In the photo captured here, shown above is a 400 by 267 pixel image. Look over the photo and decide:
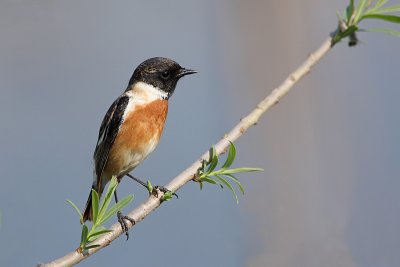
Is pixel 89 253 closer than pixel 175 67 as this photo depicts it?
Yes

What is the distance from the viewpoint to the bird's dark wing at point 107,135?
6.82 ft

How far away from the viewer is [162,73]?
220 cm

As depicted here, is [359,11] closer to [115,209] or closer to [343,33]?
[343,33]

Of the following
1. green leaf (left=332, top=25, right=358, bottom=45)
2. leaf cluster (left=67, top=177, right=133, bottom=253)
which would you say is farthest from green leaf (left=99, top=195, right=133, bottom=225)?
green leaf (left=332, top=25, right=358, bottom=45)

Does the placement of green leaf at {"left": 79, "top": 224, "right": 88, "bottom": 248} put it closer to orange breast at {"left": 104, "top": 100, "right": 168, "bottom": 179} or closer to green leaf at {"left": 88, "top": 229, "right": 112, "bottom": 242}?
green leaf at {"left": 88, "top": 229, "right": 112, "bottom": 242}

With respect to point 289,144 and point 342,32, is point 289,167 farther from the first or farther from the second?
point 342,32

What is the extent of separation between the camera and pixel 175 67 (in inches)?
85.8

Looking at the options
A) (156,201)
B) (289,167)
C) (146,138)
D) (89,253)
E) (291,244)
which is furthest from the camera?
(146,138)

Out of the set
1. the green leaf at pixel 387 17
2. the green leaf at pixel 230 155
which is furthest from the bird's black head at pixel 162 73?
the green leaf at pixel 387 17

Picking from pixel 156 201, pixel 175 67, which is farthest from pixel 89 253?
Answer: pixel 175 67

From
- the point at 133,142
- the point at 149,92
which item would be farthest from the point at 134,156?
the point at 149,92

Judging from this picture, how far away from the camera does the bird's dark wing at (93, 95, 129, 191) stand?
81.9 inches

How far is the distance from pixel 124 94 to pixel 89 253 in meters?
1.39

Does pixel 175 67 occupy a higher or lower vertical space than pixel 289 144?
higher
